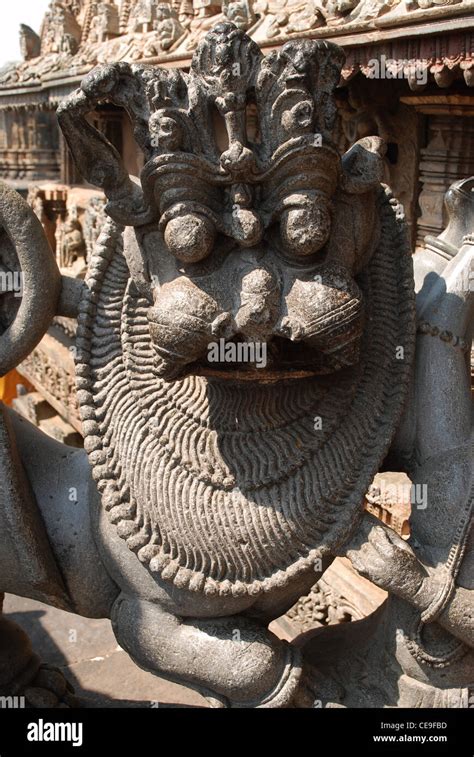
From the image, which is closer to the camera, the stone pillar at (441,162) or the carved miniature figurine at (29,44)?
the stone pillar at (441,162)

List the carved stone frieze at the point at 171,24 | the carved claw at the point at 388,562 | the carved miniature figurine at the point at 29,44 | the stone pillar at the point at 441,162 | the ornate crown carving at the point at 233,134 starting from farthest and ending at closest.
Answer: the carved miniature figurine at the point at 29,44, the stone pillar at the point at 441,162, the carved stone frieze at the point at 171,24, the carved claw at the point at 388,562, the ornate crown carving at the point at 233,134

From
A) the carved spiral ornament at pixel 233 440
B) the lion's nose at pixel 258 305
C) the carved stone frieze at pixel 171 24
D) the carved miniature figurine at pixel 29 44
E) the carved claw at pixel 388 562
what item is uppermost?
the carved miniature figurine at pixel 29 44

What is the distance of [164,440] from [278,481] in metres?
0.27

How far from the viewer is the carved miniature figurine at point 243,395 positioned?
56.7 inches

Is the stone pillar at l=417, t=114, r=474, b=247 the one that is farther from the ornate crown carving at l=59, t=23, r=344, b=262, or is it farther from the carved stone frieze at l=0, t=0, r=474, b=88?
the ornate crown carving at l=59, t=23, r=344, b=262

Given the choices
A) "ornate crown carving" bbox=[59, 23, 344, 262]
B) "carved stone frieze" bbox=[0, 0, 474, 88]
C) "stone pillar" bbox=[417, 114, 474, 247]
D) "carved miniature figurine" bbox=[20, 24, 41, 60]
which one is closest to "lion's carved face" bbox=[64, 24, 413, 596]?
"ornate crown carving" bbox=[59, 23, 344, 262]

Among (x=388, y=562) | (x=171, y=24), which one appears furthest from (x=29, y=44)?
(x=388, y=562)

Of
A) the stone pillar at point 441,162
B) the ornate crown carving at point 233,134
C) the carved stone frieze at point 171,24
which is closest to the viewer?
the ornate crown carving at point 233,134

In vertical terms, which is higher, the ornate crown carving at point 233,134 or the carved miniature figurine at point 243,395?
the ornate crown carving at point 233,134

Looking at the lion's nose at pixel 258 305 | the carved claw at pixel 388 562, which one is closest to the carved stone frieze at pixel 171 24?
the lion's nose at pixel 258 305

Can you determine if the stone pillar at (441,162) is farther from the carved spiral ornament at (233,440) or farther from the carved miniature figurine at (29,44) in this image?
the carved miniature figurine at (29,44)

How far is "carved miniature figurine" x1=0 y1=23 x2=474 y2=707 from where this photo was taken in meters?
1.44

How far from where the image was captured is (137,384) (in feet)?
5.59
